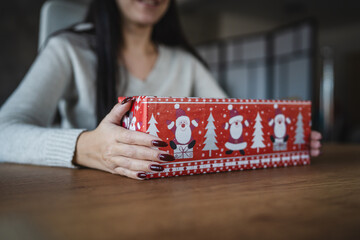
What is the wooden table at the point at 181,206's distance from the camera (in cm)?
24

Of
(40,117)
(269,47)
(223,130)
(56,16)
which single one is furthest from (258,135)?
(269,47)

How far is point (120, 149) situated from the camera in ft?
1.44

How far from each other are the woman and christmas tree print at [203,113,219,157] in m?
0.07

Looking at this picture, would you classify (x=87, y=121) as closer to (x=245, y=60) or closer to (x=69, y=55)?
(x=69, y=55)

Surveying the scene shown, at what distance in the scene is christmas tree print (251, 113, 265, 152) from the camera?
519mm

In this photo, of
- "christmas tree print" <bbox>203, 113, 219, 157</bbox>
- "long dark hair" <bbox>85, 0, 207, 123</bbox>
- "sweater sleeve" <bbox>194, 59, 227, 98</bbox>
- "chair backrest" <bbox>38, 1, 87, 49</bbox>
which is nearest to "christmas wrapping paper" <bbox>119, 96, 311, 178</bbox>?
"christmas tree print" <bbox>203, 113, 219, 157</bbox>

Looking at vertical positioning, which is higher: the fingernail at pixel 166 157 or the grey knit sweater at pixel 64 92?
the grey knit sweater at pixel 64 92

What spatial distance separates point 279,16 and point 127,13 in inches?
179

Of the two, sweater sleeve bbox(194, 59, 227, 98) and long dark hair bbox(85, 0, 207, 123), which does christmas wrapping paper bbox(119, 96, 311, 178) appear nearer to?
long dark hair bbox(85, 0, 207, 123)

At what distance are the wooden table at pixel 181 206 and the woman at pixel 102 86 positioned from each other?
2.0 inches

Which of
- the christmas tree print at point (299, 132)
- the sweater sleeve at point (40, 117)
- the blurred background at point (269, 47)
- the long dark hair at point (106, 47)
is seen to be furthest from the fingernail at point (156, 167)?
the blurred background at point (269, 47)

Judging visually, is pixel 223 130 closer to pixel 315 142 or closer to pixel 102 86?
pixel 315 142

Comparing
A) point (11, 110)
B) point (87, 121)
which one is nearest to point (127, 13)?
point (87, 121)

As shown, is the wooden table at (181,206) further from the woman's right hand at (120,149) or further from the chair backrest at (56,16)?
the chair backrest at (56,16)
